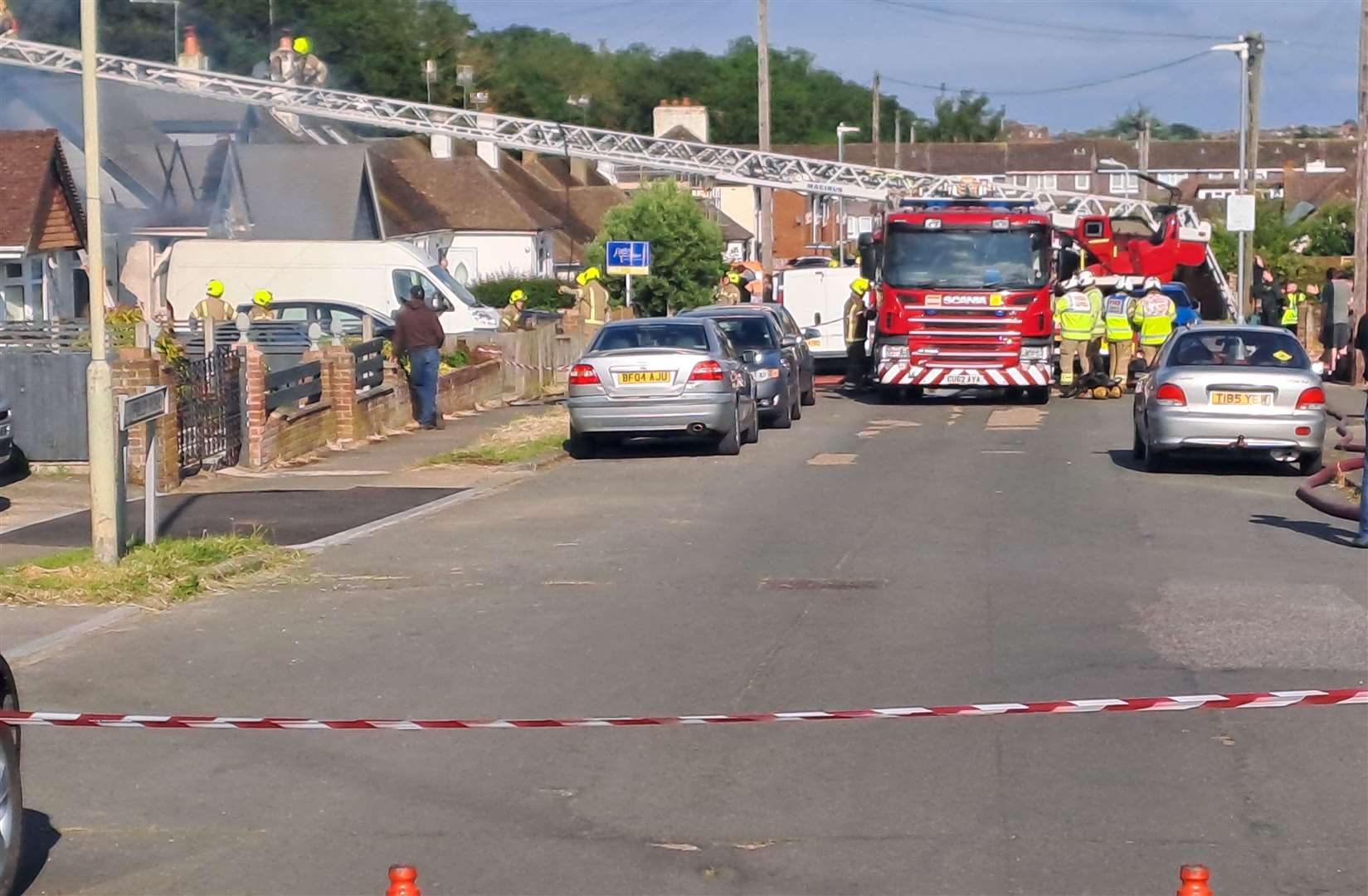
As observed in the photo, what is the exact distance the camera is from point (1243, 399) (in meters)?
17.2

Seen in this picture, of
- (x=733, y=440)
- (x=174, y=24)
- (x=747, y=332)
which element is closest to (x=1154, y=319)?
(x=747, y=332)

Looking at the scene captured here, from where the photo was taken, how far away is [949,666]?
29.6 ft

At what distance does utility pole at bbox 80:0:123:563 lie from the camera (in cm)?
1162

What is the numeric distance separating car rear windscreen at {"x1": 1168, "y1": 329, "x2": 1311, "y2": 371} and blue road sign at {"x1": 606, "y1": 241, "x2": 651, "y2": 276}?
49.4 ft

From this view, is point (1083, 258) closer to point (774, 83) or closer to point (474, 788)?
point (474, 788)

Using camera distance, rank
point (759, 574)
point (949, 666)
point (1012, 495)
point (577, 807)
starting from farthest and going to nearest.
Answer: point (1012, 495) → point (759, 574) → point (949, 666) → point (577, 807)

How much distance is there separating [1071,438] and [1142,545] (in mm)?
8901

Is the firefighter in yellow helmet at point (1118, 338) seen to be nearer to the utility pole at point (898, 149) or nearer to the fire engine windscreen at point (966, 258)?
the fire engine windscreen at point (966, 258)

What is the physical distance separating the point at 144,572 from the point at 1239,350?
1132 cm

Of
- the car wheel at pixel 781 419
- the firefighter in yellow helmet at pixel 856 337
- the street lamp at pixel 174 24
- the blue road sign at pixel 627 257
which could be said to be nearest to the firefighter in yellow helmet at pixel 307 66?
the street lamp at pixel 174 24

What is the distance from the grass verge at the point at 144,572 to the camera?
36.0ft

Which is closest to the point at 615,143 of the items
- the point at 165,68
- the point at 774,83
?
the point at 165,68

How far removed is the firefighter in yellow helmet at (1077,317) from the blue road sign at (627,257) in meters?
7.71

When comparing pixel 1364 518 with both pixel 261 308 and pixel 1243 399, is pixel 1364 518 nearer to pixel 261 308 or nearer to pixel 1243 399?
pixel 1243 399
